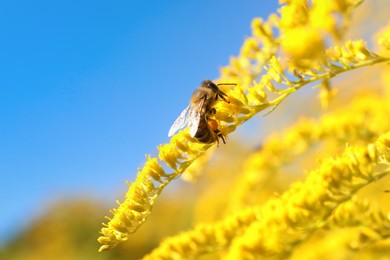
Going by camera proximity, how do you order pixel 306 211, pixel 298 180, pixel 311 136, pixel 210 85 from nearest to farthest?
pixel 306 211
pixel 298 180
pixel 210 85
pixel 311 136

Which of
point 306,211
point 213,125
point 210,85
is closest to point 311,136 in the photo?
point 210,85

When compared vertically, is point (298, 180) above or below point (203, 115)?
below

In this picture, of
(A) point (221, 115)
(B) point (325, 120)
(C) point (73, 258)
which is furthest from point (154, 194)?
(C) point (73, 258)

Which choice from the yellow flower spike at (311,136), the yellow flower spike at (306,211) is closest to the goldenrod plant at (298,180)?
the yellow flower spike at (306,211)

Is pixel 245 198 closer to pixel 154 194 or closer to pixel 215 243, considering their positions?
pixel 215 243

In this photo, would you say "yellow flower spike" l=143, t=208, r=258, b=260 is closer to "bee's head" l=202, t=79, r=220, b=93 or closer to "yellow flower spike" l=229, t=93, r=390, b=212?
"bee's head" l=202, t=79, r=220, b=93

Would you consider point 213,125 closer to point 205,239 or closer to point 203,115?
point 203,115

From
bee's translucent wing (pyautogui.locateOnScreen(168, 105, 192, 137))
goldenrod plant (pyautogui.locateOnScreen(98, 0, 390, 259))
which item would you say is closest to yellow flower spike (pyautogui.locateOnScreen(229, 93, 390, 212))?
goldenrod plant (pyautogui.locateOnScreen(98, 0, 390, 259))
